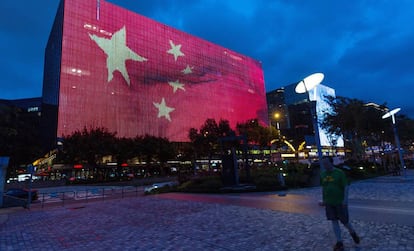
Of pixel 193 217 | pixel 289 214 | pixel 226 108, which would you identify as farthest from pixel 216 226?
pixel 226 108

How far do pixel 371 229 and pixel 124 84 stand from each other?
7466 centimetres

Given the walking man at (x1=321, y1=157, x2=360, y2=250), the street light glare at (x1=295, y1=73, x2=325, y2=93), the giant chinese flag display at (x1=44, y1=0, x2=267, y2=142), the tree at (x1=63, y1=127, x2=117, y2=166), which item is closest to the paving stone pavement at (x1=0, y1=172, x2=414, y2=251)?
the walking man at (x1=321, y1=157, x2=360, y2=250)

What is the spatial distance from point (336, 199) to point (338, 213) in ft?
0.96

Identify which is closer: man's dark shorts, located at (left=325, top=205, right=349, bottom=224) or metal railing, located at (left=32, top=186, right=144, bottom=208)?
man's dark shorts, located at (left=325, top=205, right=349, bottom=224)

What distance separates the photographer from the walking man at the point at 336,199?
5.18m

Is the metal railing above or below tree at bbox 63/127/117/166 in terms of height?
below

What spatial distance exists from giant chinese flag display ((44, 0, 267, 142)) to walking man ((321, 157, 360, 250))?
207 ft

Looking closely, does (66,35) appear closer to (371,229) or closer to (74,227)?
→ (74,227)

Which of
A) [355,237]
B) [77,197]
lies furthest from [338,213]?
[77,197]

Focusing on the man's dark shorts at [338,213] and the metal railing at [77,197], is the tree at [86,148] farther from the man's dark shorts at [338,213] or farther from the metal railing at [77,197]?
the man's dark shorts at [338,213]

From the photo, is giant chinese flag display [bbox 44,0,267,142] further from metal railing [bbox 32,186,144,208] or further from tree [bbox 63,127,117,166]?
metal railing [bbox 32,186,144,208]

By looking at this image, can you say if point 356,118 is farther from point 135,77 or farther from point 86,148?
point 135,77

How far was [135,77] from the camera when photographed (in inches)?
3029

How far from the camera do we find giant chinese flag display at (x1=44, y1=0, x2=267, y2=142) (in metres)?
64.7
